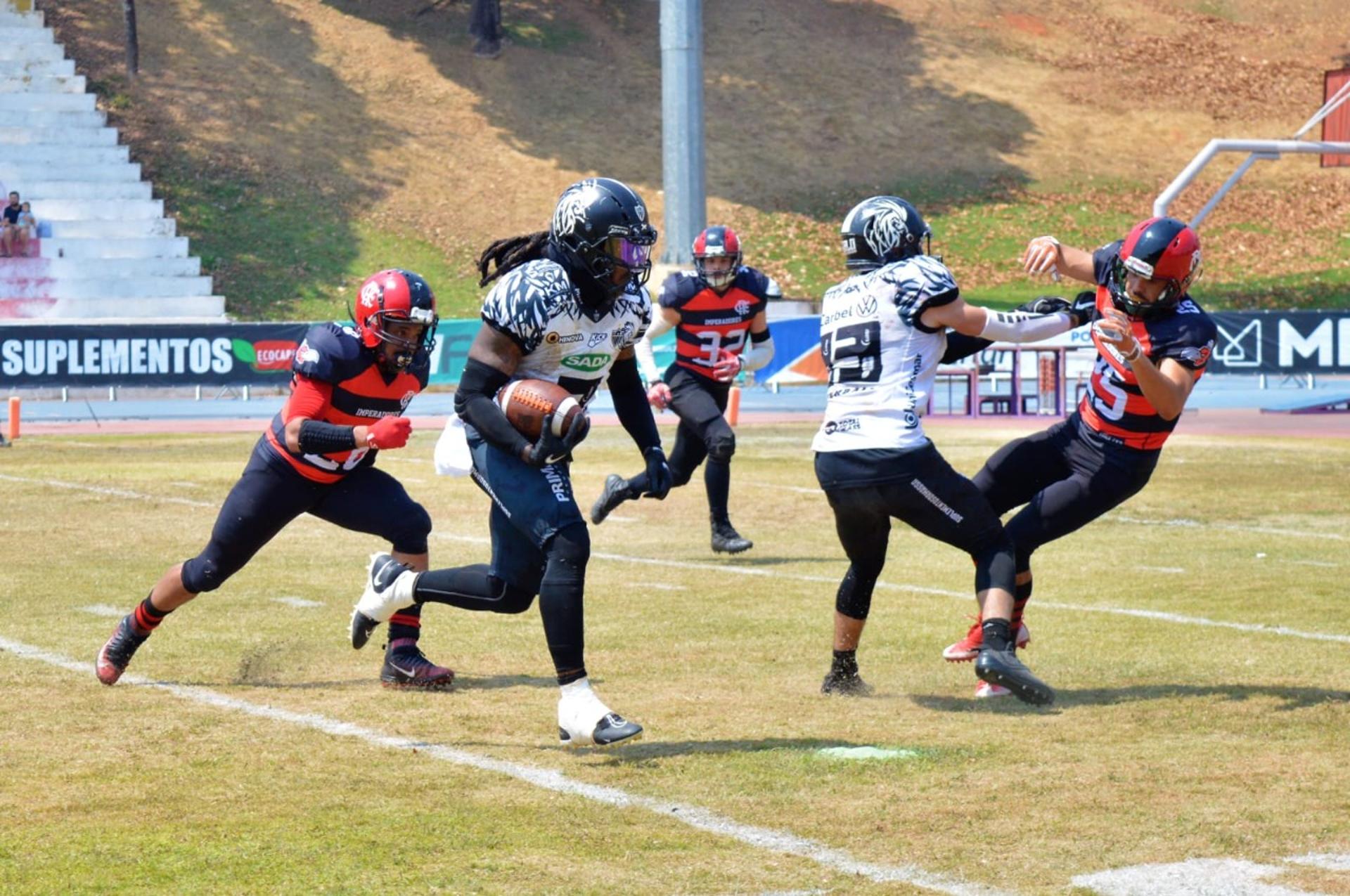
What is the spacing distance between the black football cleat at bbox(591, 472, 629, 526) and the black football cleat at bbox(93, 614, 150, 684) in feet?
6.29

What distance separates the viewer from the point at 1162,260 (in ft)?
22.5

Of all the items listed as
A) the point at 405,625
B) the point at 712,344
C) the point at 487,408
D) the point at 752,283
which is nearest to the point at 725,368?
the point at 712,344

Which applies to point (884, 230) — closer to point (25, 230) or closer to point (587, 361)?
point (587, 361)

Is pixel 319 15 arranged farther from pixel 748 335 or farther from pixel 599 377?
pixel 599 377

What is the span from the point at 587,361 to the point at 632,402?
22.3 inches

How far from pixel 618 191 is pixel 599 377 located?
677 millimetres

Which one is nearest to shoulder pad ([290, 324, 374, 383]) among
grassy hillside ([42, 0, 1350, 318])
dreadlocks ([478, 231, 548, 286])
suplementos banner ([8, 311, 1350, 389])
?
dreadlocks ([478, 231, 548, 286])

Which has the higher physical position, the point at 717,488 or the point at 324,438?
the point at 324,438

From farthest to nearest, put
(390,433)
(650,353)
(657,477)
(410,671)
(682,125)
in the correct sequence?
1. (682,125)
2. (650,353)
3. (410,671)
4. (390,433)
5. (657,477)

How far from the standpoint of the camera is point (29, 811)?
5.30m

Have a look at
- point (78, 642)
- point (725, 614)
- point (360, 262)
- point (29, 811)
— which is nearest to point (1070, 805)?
point (29, 811)

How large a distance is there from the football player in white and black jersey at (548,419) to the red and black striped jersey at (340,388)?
972mm

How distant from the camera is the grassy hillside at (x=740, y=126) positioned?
129 feet

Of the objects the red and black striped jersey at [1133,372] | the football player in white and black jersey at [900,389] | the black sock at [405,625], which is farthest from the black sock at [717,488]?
the football player in white and black jersey at [900,389]
